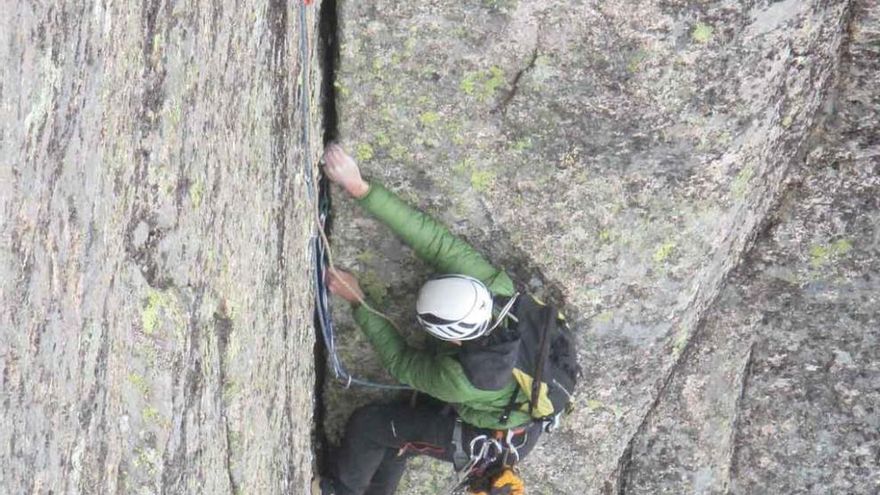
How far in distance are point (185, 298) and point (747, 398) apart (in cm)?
713

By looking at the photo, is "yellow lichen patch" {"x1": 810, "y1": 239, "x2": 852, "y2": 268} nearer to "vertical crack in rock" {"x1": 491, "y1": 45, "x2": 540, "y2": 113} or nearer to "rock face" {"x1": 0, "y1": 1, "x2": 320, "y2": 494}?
"vertical crack in rock" {"x1": 491, "y1": 45, "x2": 540, "y2": 113}

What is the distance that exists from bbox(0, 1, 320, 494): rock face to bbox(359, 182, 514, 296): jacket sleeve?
3.28ft

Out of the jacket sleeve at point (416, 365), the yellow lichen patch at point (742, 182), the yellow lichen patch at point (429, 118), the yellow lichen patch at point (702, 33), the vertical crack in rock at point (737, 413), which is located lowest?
the vertical crack in rock at point (737, 413)

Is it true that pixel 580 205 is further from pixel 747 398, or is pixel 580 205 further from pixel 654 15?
pixel 747 398

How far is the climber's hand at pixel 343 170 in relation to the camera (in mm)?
7672

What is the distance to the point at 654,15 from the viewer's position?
6945mm

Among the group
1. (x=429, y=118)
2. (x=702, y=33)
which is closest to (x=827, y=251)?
(x=702, y=33)

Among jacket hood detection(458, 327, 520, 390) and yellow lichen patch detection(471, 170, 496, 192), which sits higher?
yellow lichen patch detection(471, 170, 496, 192)

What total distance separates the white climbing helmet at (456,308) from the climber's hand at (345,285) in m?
1.10

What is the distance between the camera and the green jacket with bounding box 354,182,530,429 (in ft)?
25.2

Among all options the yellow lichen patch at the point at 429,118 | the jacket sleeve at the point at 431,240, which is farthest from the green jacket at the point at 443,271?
the yellow lichen patch at the point at 429,118

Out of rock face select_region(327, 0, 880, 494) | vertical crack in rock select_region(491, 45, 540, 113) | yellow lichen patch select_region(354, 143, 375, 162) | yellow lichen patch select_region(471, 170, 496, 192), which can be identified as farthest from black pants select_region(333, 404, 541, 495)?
vertical crack in rock select_region(491, 45, 540, 113)

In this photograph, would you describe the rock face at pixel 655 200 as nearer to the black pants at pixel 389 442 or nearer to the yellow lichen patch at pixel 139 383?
the black pants at pixel 389 442

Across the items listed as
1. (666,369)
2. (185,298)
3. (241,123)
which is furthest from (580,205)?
(185,298)
